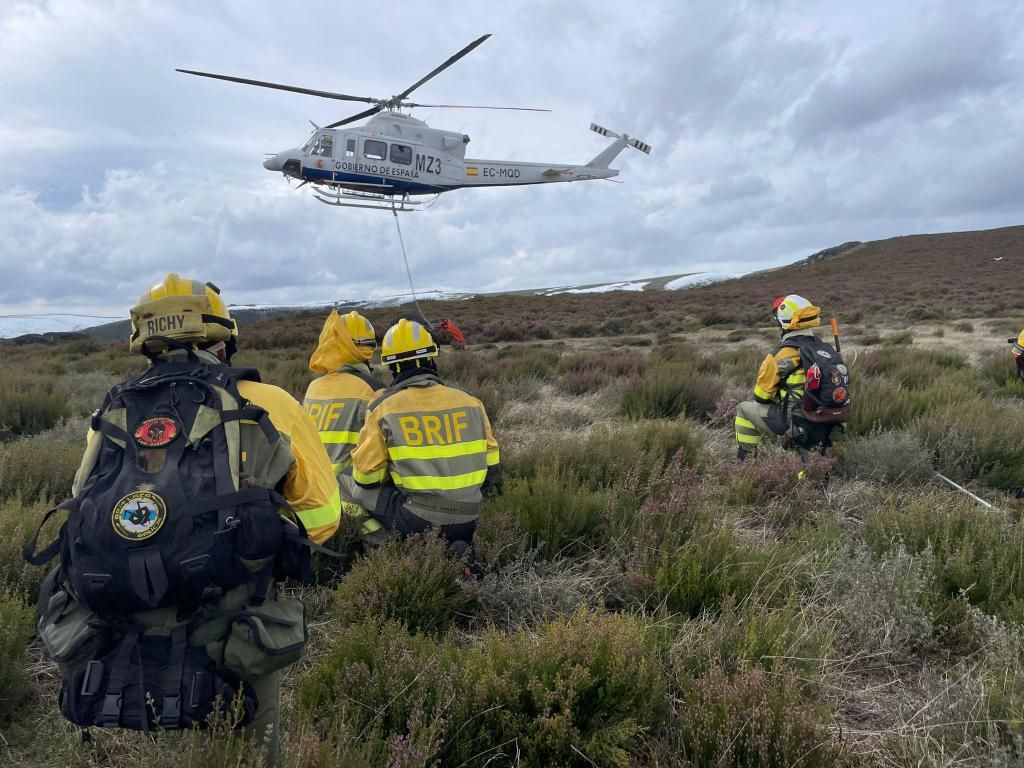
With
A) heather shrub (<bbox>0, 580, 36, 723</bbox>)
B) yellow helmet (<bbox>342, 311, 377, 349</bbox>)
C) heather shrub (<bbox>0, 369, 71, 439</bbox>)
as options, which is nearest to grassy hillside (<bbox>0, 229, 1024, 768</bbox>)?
heather shrub (<bbox>0, 580, 36, 723</bbox>)

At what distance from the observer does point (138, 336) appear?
6.72 feet

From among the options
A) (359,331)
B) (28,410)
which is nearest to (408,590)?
(359,331)

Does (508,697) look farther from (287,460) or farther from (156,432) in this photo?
(156,432)

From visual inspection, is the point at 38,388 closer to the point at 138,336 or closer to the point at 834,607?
the point at 138,336

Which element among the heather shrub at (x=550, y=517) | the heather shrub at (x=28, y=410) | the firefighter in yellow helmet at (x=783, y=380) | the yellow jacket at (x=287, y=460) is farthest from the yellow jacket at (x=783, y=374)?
the heather shrub at (x=28, y=410)

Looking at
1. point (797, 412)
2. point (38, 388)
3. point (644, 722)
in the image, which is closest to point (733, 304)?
point (797, 412)

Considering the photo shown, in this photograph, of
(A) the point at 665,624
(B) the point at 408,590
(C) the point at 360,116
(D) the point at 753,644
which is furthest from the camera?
(C) the point at 360,116

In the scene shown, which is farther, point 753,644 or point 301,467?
point 753,644

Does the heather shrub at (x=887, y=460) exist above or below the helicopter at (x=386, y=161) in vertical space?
below

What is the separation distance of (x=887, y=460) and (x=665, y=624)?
11.9 ft

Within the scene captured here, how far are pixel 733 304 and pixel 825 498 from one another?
26907mm

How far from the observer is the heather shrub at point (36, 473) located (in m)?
4.54

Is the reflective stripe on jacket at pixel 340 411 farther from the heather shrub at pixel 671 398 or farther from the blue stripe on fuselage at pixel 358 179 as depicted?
the blue stripe on fuselage at pixel 358 179

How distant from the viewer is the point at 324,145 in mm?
16172
